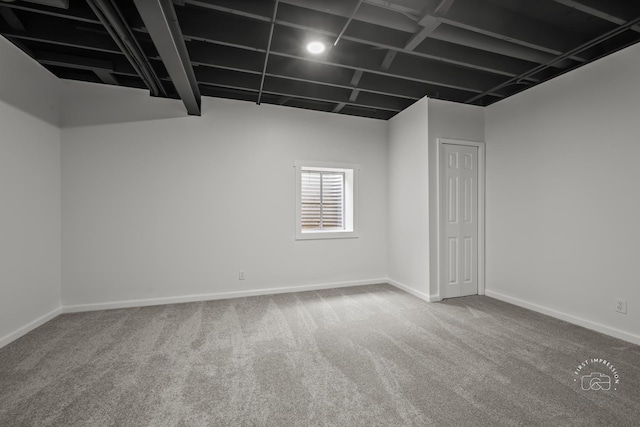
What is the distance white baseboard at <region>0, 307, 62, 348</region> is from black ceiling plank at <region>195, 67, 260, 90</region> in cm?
316

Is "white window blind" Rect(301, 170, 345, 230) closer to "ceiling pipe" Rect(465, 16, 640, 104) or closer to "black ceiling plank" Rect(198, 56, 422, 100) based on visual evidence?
"black ceiling plank" Rect(198, 56, 422, 100)

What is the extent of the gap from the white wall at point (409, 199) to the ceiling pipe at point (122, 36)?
334 centimetres

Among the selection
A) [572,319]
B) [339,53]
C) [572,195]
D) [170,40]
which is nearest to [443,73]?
[339,53]

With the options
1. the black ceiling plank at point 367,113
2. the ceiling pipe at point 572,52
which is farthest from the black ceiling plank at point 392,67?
the black ceiling plank at point 367,113

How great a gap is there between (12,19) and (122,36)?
0.96 metres

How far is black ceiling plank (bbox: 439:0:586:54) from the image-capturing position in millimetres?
2283

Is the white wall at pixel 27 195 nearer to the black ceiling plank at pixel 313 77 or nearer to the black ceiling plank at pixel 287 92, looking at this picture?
the black ceiling plank at pixel 287 92

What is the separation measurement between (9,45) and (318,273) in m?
4.19

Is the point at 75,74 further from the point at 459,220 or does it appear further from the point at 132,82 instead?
the point at 459,220

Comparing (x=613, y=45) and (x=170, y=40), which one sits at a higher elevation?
(x=613, y=45)

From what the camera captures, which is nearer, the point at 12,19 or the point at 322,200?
the point at 12,19

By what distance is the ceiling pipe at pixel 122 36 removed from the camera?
6.69 ft

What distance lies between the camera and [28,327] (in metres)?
2.80

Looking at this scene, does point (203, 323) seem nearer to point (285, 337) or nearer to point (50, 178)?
point (285, 337)
